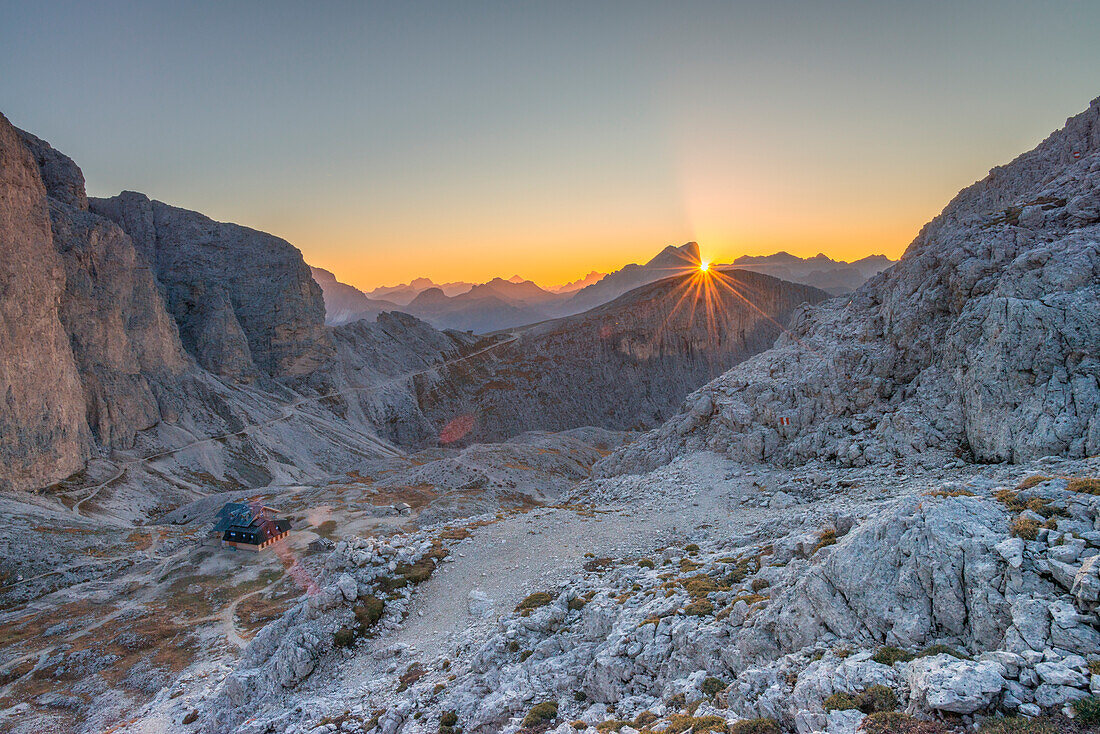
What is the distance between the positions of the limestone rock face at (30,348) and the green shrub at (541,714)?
87.1m

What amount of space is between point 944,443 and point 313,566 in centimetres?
5503

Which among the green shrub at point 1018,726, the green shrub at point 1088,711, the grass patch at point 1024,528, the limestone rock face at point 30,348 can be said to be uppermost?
the limestone rock face at point 30,348

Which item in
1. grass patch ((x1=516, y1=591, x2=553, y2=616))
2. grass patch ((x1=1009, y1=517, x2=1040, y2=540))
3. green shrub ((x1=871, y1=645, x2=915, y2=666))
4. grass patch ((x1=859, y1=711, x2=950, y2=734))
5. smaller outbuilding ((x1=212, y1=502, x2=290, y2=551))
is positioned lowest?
smaller outbuilding ((x1=212, y1=502, x2=290, y2=551))

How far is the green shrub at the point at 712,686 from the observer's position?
14.9 meters

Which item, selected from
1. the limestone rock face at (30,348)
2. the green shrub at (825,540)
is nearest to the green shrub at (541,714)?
the green shrub at (825,540)

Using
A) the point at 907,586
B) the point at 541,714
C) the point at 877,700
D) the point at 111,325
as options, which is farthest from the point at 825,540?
the point at 111,325

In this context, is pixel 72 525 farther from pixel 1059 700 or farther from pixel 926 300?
pixel 926 300

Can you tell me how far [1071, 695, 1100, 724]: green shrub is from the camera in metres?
8.83

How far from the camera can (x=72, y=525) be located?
60875mm

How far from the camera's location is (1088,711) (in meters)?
8.84

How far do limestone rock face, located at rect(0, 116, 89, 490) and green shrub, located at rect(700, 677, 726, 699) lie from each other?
93.0 m

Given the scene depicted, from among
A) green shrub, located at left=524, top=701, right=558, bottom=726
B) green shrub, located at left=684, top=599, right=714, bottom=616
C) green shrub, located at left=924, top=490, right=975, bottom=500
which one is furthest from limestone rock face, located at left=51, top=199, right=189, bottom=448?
green shrub, located at left=924, top=490, right=975, bottom=500

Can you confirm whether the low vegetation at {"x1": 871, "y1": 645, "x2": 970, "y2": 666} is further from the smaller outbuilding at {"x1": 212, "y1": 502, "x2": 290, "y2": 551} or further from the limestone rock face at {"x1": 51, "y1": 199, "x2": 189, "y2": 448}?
the limestone rock face at {"x1": 51, "y1": 199, "x2": 189, "y2": 448}

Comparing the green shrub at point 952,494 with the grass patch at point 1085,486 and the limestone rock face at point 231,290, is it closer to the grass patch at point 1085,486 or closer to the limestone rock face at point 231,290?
the grass patch at point 1085,486
